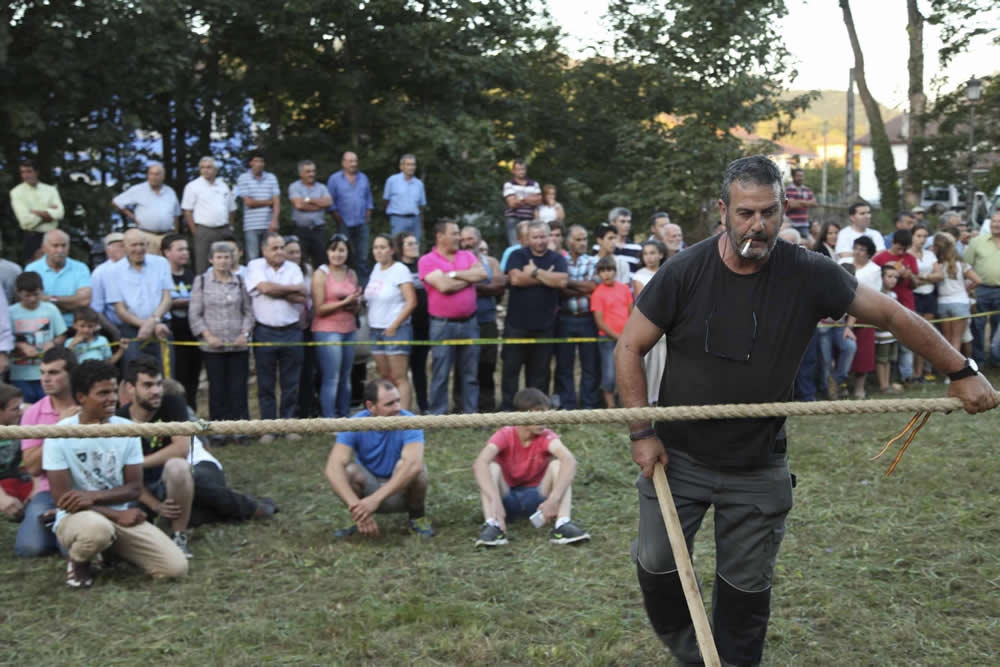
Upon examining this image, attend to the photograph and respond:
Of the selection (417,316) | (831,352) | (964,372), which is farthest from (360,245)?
(964,372)

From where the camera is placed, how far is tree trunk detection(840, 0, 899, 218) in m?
23.0

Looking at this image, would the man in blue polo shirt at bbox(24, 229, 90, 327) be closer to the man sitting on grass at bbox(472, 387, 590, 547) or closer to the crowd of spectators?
the crowd of spectators

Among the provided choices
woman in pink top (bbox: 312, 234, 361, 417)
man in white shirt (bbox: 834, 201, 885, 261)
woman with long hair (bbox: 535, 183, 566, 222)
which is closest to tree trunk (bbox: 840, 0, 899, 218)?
man in white shirt (bbox: 834, 201, 885, 261)

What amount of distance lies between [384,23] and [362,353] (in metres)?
7.02

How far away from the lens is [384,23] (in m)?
14.9

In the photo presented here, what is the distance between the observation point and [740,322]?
131 inches

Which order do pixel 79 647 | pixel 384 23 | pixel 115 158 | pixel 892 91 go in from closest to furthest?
pixel 79 647 < pixel 115 158 < pixel 384 23 < pixel 892 91

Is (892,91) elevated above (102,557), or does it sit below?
above

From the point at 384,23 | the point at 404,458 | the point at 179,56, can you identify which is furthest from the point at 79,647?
the point at 384,23

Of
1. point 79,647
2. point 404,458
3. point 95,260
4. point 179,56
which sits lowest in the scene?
point 79,647

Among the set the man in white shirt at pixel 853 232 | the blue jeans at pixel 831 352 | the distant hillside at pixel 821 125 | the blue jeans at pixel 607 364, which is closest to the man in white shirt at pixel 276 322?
the blue jeans at pixel 607 364

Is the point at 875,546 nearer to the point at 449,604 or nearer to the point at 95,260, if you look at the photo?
the point at 449,604

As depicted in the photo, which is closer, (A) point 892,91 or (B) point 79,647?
(B) point 79,647

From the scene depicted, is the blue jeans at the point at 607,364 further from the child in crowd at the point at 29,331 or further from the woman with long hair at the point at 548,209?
the child in crowd at the point at 29,331
